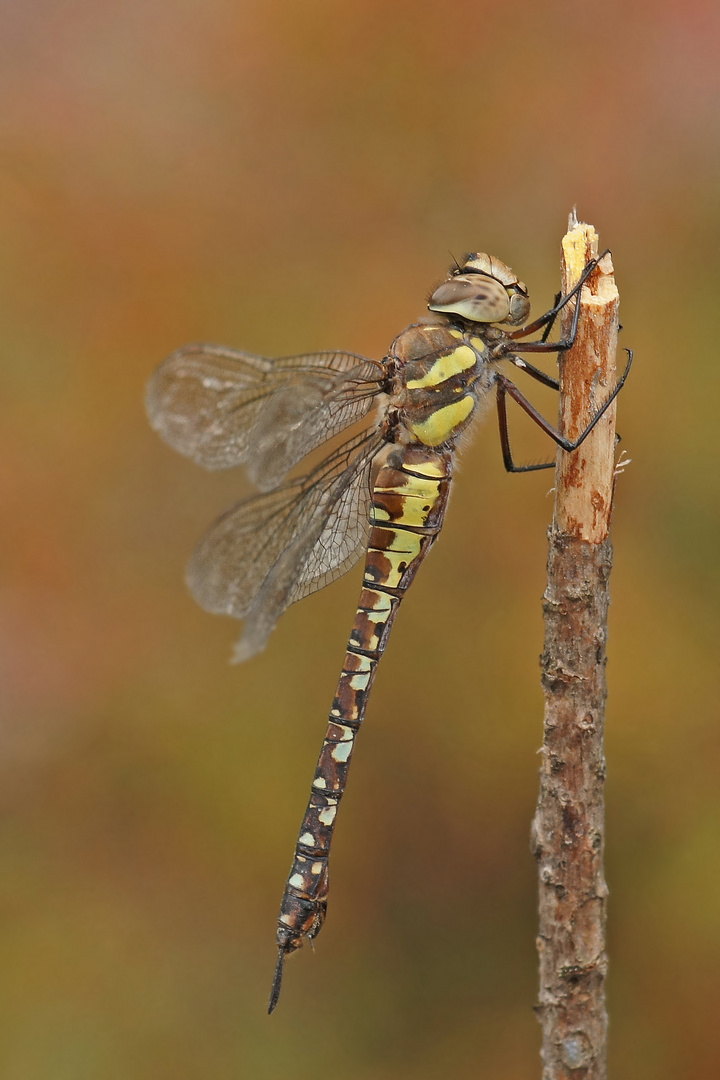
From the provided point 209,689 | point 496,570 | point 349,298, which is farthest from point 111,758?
point 349,298

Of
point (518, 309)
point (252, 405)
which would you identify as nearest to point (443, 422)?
point (518, 309)

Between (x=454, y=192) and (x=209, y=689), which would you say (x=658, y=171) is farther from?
(x=209, y=689)

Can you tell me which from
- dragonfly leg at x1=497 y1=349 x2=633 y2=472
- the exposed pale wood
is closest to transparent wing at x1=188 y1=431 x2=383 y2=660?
dragonfly leg at x1=497 y1=349 x2=633 y2=472

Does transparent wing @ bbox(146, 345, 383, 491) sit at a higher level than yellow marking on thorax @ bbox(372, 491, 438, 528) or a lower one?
higher

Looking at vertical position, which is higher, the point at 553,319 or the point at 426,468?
the point at 553,319

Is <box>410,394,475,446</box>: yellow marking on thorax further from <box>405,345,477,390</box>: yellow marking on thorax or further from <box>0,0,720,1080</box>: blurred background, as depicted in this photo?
<box>0,0,720,1080</box>: blurred background

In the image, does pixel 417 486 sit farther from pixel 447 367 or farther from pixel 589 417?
pixel 589 417
